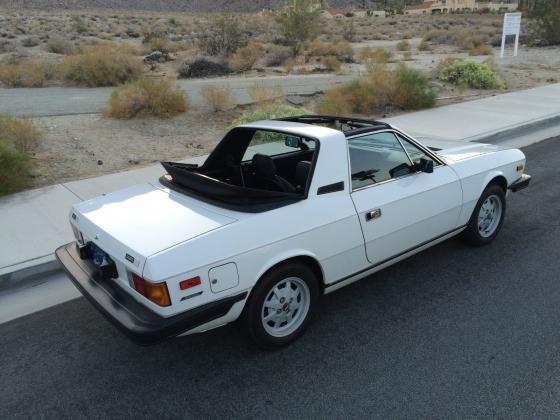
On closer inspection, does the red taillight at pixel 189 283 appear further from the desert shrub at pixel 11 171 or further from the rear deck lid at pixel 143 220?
the desert shrub at pixel 11 171

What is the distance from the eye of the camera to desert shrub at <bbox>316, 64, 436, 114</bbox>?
A: 39.1ft

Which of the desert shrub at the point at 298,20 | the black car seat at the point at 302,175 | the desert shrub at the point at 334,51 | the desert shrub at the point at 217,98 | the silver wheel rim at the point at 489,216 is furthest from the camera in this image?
the desert shrub at the point at 298,20

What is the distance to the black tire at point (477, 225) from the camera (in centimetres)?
479

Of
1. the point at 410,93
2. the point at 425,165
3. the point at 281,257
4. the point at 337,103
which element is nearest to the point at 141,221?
the point at 281,257

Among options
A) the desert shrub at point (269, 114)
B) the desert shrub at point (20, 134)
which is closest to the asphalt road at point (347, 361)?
the desert shrub at point (20, 134)

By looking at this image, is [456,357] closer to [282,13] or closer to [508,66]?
[508,66]

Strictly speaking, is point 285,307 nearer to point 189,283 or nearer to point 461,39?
point 189,283

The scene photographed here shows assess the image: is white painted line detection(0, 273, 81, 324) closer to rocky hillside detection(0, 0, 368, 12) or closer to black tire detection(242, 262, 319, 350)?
black tire detection(242, 262, 319, 350)

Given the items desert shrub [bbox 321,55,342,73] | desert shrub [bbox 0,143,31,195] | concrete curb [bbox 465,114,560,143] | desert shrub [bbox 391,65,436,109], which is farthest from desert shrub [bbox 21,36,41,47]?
concrete curb [bbox 465,114,560,143]

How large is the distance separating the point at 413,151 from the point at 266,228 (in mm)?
1827

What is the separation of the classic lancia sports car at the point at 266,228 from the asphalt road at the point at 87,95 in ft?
26.9

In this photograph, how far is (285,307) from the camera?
356 centimetres

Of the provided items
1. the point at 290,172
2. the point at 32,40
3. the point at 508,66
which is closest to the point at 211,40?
the point at 508,66

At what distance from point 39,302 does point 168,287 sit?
6.91 ft
